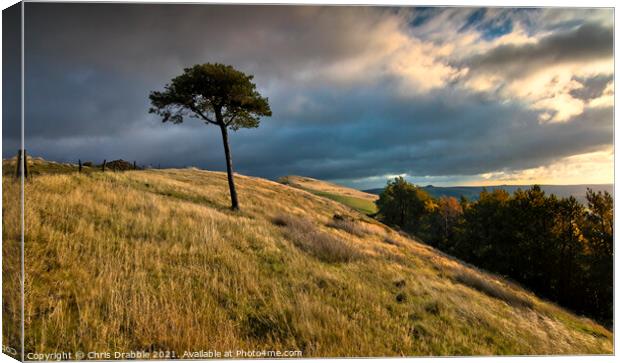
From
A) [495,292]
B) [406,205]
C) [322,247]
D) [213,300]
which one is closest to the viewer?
[213,300]

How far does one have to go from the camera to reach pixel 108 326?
4.34 m

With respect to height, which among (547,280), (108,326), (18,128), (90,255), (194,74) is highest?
(194,74)

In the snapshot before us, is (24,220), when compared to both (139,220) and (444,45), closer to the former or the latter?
(139,220)

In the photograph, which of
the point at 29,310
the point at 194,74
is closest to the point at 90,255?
the point at 29,310

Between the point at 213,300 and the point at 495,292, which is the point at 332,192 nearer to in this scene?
the point at 495,292

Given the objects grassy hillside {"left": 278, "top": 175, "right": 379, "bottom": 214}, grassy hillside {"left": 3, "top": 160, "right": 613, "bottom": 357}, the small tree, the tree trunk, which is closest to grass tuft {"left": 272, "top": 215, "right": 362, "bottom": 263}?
grassy hillside {"left": 3, "top": 160, "right": 613, "bottom": 357}

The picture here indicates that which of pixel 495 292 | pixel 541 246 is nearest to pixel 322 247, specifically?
pixel 495 292

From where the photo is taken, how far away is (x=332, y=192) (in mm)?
66000

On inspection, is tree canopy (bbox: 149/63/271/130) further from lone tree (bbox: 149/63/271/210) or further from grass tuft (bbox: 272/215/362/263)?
grass tuft (bbox: 272/215/362/263)

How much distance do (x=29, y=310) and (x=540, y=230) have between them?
31468 millimetres

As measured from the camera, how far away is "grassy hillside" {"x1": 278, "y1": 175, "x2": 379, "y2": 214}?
54.1m

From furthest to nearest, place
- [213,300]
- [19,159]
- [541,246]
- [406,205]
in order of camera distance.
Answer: [406,205] < [541,246] < [19,159] < [213,300]

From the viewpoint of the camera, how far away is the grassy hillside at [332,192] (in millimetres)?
54075

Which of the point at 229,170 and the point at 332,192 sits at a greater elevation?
the point at 229,170
